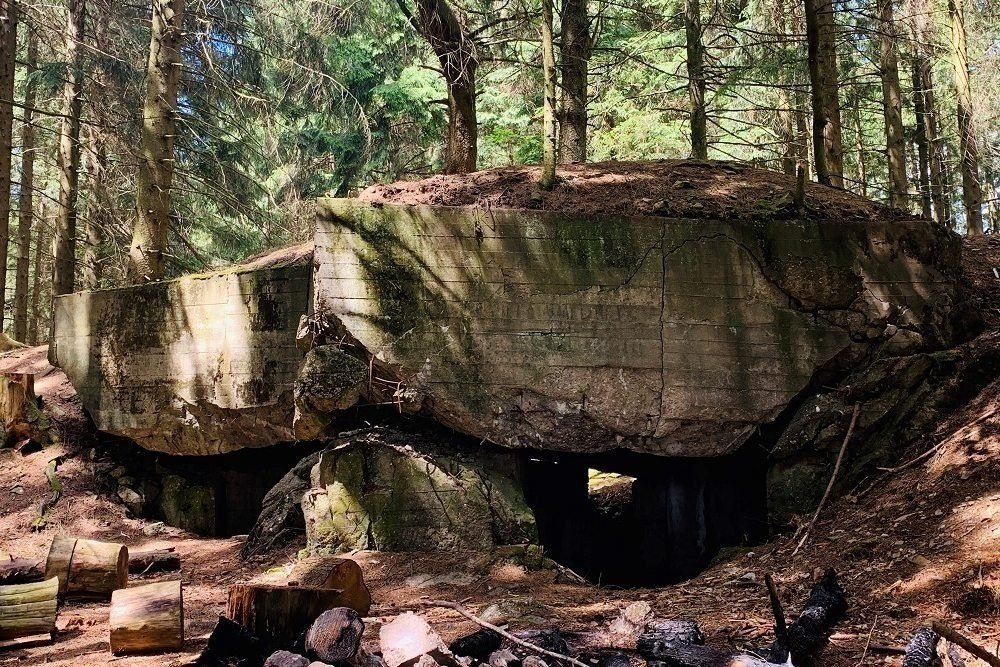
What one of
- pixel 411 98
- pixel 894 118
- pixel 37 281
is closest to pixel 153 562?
pixel 411 98

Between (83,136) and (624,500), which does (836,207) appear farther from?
(83,136)

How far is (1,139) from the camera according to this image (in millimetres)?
9773

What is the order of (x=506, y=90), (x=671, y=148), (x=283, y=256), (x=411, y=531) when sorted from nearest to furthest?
1. (x=411, y=531)
2. (x=283, y=256)
3. (x=671, y=148)
4. (x=506, y=90)

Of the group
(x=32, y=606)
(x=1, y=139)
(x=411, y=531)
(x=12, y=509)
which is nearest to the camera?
(x=32, y=606)

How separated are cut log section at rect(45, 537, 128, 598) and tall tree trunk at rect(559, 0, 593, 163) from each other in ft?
21.1

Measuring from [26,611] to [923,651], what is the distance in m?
4.85

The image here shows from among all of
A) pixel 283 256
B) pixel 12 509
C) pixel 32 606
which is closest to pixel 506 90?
pixel 283 256

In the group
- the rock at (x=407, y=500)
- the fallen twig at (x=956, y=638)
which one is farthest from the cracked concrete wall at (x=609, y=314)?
the fallen twig at (x=956, y=638)

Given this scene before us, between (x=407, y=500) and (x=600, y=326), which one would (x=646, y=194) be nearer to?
(x=600, y=326)

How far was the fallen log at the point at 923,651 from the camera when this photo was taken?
145 inches

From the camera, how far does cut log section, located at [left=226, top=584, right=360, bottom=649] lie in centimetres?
418

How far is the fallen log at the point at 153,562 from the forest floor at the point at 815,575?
11 centimetres

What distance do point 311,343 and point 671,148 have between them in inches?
354

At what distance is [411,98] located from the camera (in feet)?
49.8
